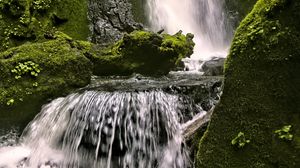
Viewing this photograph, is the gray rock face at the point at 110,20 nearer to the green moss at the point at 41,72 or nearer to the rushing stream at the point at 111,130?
the green moss at the point at 41,72

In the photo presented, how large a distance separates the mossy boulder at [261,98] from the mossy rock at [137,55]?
3872 mm

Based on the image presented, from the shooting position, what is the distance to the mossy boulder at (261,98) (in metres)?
3.23

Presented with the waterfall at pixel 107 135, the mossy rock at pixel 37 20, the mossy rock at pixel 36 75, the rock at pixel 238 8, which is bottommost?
the waterfall at pixel 107 135

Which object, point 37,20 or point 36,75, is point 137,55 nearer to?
point 36,75

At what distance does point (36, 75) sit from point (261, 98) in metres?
4.12

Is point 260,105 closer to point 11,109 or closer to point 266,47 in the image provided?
point 266,47

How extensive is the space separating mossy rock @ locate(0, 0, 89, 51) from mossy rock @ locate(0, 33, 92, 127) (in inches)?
74.6

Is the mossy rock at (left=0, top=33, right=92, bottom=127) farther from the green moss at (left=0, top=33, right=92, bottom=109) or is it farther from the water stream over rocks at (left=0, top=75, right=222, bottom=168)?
the water stream over rocks at (left=0, top=75, right=222, bottom=168)

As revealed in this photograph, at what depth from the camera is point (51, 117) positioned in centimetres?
553

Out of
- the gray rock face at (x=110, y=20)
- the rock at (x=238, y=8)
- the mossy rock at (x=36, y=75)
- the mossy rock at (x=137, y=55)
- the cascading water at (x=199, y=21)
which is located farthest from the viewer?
the rock at (x=238, y=8)

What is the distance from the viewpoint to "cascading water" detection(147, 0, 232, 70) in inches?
528

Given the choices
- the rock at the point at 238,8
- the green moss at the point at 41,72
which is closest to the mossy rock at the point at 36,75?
the green moss at the point at 41,72

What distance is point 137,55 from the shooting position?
745 centimetres

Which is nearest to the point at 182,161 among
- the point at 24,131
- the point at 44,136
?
the point at 44,136
